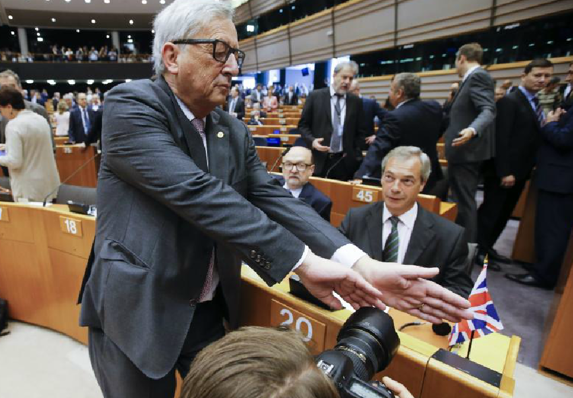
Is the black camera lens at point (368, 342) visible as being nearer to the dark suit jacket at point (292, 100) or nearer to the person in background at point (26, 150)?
the person in background at point (26, 150)

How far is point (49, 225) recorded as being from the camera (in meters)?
2.16

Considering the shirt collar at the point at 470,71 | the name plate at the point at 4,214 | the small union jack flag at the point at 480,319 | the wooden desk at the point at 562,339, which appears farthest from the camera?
the shirt collar at the point at 470,71

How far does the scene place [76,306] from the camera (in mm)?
2168

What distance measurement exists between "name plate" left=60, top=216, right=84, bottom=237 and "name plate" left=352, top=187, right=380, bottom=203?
1.94m

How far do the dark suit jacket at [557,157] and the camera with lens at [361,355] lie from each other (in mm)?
2906

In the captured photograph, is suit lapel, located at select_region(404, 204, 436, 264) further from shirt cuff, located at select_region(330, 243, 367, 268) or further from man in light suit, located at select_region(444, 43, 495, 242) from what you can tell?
man in light suit, located at select_region(444, 43, 495, 242)

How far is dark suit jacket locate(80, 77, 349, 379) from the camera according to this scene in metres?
0.80

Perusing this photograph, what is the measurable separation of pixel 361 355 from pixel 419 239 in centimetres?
126

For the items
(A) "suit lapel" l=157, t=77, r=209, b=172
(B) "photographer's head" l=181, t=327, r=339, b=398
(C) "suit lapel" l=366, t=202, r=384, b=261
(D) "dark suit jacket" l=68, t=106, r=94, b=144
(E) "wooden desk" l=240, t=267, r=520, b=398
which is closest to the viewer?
(B) "photographer's head" l=181, t=327, r=339, b=398

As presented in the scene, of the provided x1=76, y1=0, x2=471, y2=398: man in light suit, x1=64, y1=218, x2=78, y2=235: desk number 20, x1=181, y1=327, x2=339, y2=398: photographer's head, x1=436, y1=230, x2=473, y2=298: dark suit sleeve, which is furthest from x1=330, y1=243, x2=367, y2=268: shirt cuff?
x1=64, y1=218, x2=78, y2=235: desk number 20

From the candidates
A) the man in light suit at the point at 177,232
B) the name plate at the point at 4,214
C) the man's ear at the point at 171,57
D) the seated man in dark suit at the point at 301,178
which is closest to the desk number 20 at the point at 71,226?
the name plate at the point at 4,214

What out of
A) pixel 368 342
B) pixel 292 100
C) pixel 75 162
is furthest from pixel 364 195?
pixel 292 100

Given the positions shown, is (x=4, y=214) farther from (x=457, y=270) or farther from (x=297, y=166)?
(x=457, y=270)

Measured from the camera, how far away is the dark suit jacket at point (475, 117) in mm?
2810
